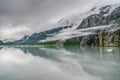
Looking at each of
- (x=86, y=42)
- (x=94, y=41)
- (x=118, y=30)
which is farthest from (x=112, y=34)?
(x=86, y=42)

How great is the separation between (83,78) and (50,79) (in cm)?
332

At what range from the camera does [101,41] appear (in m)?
151

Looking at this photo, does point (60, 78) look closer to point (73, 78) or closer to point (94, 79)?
point (73, 78)

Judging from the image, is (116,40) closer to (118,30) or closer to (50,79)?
(118,30)

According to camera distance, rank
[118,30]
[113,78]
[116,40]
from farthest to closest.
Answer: [118,30] < [116,40] < [113,78]

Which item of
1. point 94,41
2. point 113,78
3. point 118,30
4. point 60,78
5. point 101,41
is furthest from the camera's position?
point 94,41

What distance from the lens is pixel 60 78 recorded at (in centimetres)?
2172

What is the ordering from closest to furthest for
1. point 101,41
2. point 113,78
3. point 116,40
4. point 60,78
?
point 113,78, point 60,78, point 116,40, point 101,41

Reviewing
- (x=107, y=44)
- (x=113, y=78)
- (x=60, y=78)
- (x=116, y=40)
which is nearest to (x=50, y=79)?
(x=60, y=78)

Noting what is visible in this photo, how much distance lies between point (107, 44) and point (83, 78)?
11948 centimetres

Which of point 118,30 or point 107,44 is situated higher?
point 118,30

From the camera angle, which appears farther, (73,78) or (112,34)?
(112,34)

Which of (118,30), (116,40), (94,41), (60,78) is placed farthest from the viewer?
(94,41)

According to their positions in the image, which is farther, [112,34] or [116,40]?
[112,34]
